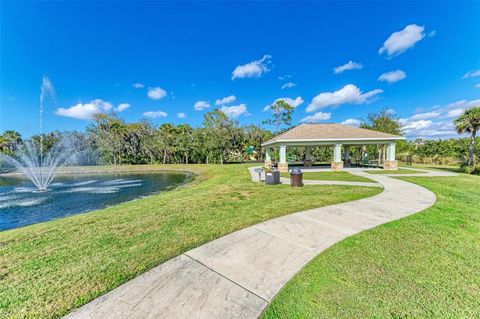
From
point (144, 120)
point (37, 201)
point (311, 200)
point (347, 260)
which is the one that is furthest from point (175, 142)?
point (347, 260)

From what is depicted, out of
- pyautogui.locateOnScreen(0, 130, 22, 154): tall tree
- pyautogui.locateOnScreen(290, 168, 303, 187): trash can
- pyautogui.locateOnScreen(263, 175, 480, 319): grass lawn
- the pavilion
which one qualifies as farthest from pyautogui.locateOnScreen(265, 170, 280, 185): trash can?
pyautogui.locateOnScreen(0, 130, 22, 154): tall tree

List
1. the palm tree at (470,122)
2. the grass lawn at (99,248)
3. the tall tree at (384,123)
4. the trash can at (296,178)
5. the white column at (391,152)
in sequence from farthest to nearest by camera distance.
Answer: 1. the tall tree at (384,123)
2. the white column at (391,152)
3. the palm tree at (470,122)
4. the trash can at (296,178)
5. the grass lawn at (99,248)

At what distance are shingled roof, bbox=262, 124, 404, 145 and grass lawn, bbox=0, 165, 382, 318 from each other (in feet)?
35.6

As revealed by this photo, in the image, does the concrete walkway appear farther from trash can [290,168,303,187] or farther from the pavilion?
the pavilion

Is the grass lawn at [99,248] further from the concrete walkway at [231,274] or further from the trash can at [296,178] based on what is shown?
the trash can at [296,178]

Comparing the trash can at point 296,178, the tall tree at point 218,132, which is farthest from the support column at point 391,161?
the tall tree at point 218,132

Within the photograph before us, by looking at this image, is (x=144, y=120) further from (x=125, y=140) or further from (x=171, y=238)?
(x=171, y=238)

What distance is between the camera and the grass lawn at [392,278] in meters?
2.42

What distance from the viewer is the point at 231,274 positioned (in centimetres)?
312

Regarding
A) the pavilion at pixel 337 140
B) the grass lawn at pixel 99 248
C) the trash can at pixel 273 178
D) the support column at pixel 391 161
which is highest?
the pavilion at pixel 337 140

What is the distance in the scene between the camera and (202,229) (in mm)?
4977

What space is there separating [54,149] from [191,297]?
54.3m

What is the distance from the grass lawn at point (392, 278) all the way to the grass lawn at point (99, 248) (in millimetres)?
2154

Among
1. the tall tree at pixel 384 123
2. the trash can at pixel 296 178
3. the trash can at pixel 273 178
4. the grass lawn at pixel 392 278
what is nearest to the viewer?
the grass lawn at pixel 392 278
